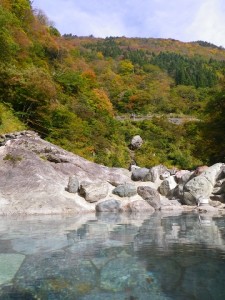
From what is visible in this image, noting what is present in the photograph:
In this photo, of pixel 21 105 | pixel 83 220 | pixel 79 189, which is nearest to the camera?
pixel 83 220

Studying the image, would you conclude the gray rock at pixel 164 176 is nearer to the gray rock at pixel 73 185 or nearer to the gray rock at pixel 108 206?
the gray rock at pixel 108 206

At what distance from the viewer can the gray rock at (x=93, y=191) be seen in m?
9.62

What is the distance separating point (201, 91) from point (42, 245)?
5141 cm

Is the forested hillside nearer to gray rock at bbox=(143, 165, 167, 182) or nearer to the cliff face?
the cliff face

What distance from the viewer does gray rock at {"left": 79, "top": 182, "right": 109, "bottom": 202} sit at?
9.62 m

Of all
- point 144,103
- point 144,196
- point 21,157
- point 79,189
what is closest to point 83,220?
point 79,189

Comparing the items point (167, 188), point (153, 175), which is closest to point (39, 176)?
point (153, 175)

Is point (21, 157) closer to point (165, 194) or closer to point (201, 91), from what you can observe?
point (165, 194)

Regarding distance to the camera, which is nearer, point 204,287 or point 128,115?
point 204,287

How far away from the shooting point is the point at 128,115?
1708 inches

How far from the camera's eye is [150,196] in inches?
393

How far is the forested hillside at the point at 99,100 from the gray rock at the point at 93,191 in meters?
5.80

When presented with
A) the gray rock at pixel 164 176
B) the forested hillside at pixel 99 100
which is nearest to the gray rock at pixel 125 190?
the gray rock at pixel 164 176

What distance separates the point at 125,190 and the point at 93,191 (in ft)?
3.48
